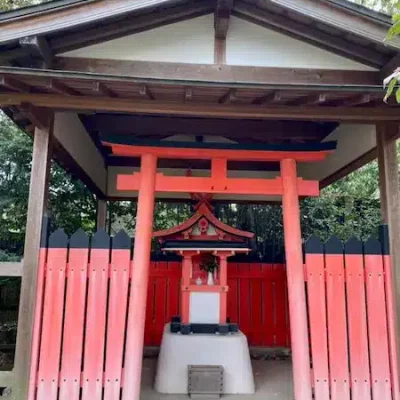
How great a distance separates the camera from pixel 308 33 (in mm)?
3338

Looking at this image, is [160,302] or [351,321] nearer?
[351,321]

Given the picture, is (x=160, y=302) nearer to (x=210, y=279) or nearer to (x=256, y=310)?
(x=256, y=310)

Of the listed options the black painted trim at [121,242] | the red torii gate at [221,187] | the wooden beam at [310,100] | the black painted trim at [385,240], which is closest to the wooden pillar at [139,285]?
the red torii gate at [221,187]

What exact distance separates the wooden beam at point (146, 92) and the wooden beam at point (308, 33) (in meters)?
1.08

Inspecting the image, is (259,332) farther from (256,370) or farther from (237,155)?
(237,155)

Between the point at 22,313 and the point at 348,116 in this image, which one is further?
the point at 348,116

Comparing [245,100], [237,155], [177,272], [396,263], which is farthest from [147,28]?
[177,272]

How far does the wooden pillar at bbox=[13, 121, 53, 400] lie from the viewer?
2.92m

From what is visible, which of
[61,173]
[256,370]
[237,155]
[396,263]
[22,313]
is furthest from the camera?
[61,173]

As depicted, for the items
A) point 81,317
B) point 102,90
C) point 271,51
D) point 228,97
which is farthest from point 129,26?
point 81,317

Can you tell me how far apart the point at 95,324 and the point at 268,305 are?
3147mm

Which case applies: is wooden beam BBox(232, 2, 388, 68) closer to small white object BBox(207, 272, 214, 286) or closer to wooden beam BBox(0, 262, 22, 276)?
small white object BBox(207, 272, 214, 286)

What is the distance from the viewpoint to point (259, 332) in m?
5.55

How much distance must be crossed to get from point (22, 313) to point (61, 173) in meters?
3.65
